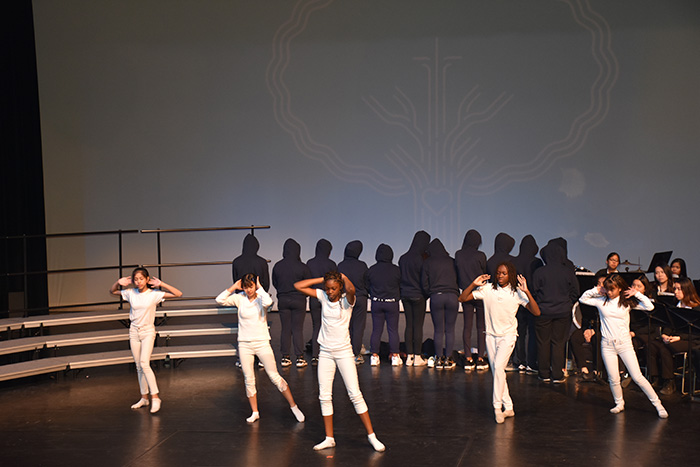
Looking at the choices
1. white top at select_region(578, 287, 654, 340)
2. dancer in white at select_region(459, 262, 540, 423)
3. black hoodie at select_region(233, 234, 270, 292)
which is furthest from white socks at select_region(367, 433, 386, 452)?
black hoodie at select_region(233, 234, 270, 292)

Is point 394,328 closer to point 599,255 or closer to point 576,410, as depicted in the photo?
point 576,410

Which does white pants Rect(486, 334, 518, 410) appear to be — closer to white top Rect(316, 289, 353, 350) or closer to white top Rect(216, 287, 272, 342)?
white top Rect(316, 289, 353, 350)

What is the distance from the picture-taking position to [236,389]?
7973 mm

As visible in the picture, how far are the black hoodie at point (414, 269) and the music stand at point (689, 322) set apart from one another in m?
2.91

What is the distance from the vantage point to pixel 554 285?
7852 mm

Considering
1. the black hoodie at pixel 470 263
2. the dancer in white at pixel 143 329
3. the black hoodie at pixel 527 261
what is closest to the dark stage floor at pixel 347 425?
the dancer in white at pixel 143 329

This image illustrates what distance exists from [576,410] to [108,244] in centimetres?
893

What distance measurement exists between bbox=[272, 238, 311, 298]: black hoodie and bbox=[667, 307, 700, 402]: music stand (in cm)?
415

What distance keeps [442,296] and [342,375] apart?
9.97ft

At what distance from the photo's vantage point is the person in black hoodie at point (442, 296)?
8.59m

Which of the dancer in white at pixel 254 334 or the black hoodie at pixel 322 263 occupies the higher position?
the black hoodie at pixel 322 263

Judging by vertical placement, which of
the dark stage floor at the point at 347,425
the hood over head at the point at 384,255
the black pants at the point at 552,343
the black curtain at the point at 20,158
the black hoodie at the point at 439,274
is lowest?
the dark stage floor at the point at 347,425

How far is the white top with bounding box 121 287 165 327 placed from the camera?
7191 mm

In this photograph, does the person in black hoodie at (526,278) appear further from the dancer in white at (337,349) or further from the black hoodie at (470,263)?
the dancer in white at (337,349)
